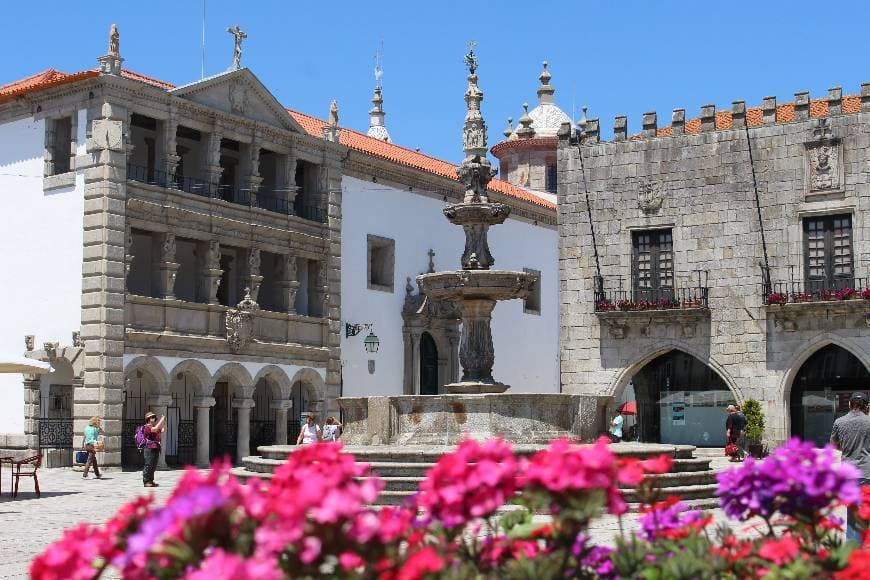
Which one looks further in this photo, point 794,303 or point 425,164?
point 425,164

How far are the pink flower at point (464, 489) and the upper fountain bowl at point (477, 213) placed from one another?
1335 cm

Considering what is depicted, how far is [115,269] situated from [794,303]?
15.2m

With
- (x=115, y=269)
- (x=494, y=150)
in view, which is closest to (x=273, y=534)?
(x=115, y=269)

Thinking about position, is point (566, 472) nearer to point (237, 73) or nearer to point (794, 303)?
point (794, 303)

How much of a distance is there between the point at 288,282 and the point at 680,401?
10.5 metres

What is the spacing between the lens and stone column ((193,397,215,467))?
27797mm

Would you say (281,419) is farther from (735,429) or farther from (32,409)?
(735,429)

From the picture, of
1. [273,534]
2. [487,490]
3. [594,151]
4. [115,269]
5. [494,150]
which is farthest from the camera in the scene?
[494,150]

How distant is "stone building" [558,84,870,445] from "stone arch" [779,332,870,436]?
0.03 meters

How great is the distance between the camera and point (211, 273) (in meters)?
28.4

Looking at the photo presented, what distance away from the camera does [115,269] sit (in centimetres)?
2575

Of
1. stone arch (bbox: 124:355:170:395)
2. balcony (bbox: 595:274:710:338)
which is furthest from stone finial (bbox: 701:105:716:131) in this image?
stone arch (bbox: 124:355:170:395)

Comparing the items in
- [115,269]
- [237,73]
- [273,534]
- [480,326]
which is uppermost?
[237,73]

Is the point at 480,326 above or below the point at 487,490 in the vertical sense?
above
